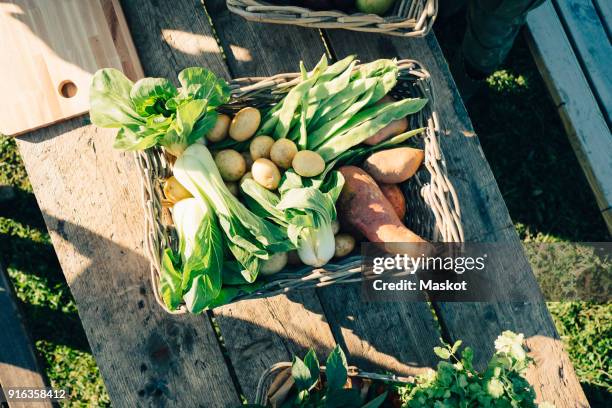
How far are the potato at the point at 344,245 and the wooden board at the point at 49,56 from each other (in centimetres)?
84

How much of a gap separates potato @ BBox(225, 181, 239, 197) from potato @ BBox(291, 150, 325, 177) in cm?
17

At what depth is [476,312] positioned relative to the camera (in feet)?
5.16

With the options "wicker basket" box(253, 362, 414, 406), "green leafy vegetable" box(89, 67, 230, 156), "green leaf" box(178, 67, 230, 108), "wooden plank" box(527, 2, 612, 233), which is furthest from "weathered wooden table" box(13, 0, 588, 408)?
"wooden plank" box(527, 2, 612, 233)

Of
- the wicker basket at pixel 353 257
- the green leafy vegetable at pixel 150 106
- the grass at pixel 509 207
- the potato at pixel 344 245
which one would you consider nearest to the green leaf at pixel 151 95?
the green leafy vegetable at pixel 150 106

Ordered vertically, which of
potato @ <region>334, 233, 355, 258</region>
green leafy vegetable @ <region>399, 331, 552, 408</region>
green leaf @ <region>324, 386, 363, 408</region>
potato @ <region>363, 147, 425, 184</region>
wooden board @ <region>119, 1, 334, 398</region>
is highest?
potato @ <region>363, 147, 425, 184</region>

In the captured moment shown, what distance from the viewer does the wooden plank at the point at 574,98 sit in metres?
1.93

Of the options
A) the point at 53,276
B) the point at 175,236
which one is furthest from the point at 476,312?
the point at 53,276

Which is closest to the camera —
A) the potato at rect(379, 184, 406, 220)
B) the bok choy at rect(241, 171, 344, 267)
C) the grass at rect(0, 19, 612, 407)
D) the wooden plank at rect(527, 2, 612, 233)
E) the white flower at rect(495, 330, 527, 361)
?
the white flower at rect(495, 330, 527, 361)

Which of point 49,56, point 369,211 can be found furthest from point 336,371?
point 49,56

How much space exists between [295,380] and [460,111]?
954mm

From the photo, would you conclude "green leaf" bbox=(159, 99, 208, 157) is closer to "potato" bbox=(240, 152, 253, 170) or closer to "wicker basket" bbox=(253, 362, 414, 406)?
"potato" bbox=(240, 152, 253, 170)

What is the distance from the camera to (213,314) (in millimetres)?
1568

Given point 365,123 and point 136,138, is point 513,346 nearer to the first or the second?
point 365,123

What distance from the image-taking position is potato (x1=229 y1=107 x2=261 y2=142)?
1396mm
